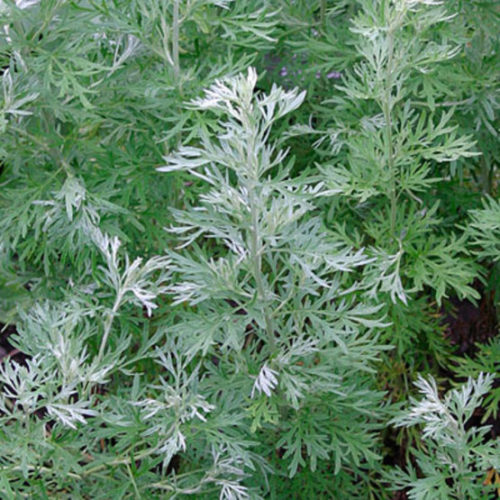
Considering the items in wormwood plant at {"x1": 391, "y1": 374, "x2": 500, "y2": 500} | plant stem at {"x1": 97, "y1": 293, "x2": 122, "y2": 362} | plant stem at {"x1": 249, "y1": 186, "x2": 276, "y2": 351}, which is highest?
plant stem at {"x1": 249, "y1": 186, "x2": 276, "y2": 351}

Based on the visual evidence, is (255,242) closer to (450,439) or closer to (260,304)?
(260,304)

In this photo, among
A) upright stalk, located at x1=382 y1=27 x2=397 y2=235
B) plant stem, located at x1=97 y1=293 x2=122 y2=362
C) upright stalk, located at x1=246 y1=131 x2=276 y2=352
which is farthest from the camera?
upright stalk, located at x1=382 y1=27 x2=397 y2=235

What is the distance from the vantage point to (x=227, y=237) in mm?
1304

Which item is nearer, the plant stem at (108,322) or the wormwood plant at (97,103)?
the plant stem at (108,322)

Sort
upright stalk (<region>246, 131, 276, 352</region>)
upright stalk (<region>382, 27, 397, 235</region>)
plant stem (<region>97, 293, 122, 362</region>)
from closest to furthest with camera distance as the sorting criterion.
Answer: upright stalk (<region>246, 131, 276, 352</region>), plant stem (<region>97, 293, 122, 362</region>), upright stalk (<region>382, 27, 397, 235</region>)

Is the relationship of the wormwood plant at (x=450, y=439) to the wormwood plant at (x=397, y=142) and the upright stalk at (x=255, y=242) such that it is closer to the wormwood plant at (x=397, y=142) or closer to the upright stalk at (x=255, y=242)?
the wormwood plant at (x=397, y=142)

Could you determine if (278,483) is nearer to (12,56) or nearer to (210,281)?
(210,281)

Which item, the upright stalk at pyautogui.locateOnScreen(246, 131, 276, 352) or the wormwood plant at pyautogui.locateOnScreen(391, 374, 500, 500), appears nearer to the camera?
the upright stalk at pyautogui.locateOnScreen(246, 131, 276, 352)

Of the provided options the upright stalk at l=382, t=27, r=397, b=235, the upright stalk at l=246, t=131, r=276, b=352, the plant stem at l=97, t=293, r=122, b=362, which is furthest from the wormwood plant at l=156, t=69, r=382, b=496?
the upright stalk at l=382, t=27, r=397, b=235

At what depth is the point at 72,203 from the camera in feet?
4.80

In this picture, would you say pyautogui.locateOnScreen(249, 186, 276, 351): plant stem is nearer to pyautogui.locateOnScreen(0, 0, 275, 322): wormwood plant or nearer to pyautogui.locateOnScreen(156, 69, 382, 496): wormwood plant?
pyautogui.locateOnScreen(156, 69, 382, 496): wormwood plant

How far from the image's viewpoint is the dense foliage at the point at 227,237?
1294mm

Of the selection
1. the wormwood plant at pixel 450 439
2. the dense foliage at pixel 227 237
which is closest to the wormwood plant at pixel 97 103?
the dense foliage at pixel 227 237

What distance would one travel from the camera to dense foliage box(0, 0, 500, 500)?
Answer: 50.9 inches
